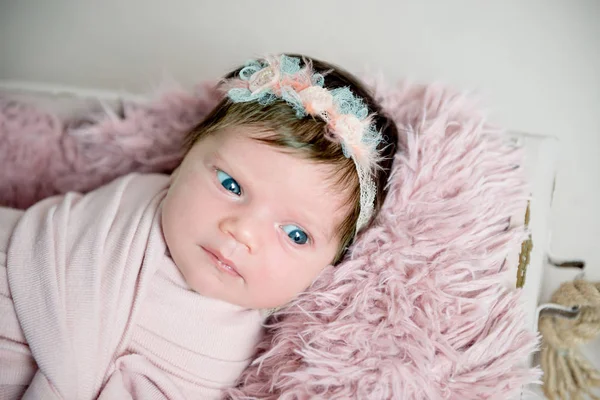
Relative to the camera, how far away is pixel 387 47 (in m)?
1.58

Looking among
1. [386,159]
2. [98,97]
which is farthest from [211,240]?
[98,97]

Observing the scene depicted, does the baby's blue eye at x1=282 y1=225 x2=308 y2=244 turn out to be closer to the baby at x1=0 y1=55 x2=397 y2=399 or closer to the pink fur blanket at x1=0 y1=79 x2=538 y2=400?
the baby at x1=0 y1=55 x2=397 y2=399

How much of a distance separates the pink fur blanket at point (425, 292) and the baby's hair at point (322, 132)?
36 mm

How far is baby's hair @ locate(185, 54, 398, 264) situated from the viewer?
0.95m

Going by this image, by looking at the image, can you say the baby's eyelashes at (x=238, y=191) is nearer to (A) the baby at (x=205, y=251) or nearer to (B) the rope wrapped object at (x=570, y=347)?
(A) the baby at (x=205, y=251)

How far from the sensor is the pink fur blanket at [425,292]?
97cm

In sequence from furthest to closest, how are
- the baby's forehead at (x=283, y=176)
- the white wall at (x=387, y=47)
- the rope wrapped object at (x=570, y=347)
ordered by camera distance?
the white wall at (x=387, y=47) → the rope wrapped object at (x=570, y=347) → the baby's forehead at (x=283, y=176)

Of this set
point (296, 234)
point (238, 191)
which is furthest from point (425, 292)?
point (238, 191)

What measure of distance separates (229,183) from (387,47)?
84 centimetres

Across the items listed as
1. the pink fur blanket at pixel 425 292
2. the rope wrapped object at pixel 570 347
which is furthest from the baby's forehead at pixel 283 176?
the rope wrapped object at pixel 570 347

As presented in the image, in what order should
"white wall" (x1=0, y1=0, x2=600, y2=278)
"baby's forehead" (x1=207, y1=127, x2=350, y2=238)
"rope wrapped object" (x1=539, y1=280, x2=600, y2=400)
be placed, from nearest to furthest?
"baby's forehead" (x1=207, y1=127, x2=350, y2=238), "rope wrapped object" (x1=539, y1=280, x2=600, y2=400), "white wall" (x1=0, y1=0, x2=600, y2=278)

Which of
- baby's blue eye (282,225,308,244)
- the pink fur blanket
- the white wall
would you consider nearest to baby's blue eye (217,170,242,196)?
baby's blue eye (282,225,308,244)

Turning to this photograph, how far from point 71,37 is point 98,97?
530mm

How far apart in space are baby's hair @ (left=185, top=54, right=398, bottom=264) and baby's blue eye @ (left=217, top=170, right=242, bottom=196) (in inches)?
3.8
